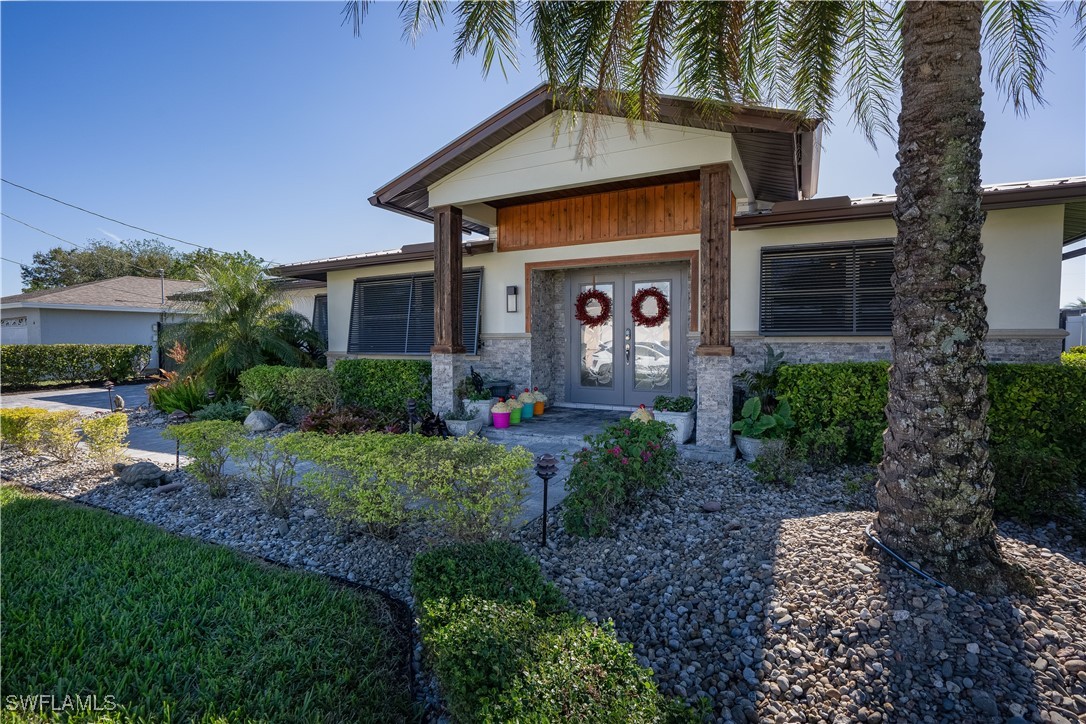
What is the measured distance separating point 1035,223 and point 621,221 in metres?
5.33

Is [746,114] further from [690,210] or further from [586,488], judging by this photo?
[586,488]

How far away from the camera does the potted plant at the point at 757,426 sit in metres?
5.80

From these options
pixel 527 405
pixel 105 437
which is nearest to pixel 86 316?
pixel 105 437

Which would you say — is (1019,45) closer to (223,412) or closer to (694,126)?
(694,126)

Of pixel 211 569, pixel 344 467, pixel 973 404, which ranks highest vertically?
pixel 973 404

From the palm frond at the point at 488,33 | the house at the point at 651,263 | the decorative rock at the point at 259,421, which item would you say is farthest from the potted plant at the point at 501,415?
the palm frond at the point at 488,33

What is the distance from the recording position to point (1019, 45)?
4613 mm

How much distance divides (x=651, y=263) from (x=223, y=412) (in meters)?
8.02

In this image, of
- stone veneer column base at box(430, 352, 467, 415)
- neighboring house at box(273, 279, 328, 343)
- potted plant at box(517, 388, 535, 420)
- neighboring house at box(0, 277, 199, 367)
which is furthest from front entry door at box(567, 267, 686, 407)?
neighboring house at box(0, 277, 199, 367)

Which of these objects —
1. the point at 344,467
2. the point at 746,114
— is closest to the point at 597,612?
the point at 344,467

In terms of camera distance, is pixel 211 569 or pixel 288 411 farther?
pixel 288 411

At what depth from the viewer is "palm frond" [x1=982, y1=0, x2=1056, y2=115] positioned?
4.38m

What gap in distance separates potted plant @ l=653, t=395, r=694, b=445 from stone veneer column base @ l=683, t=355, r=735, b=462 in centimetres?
22

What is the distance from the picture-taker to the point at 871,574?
2.64 m
